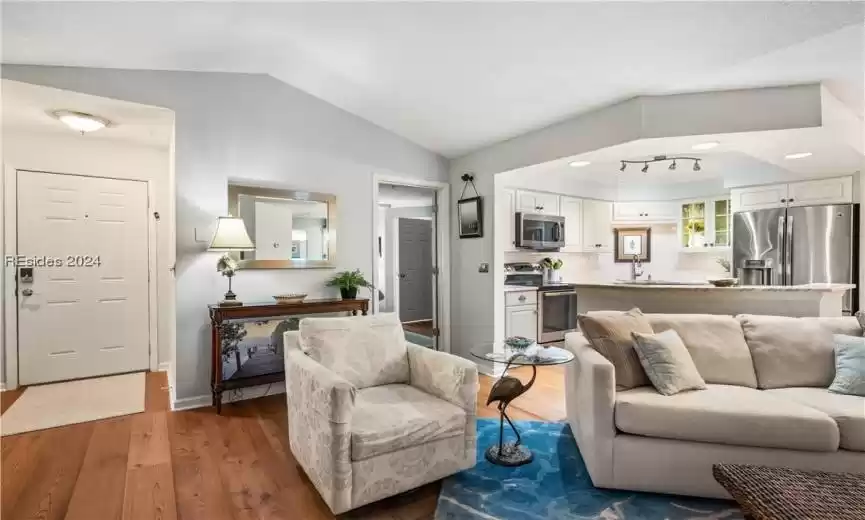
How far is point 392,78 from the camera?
10.3 ft

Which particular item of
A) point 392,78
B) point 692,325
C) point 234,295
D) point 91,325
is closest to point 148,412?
point 234,295

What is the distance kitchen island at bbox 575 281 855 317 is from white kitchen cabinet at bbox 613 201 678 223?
2710 mm

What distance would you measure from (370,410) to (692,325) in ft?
6.60

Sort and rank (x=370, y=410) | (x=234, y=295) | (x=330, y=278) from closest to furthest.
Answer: (x=370, y=410)
(x=234, y=295)
(x=330, y=278)

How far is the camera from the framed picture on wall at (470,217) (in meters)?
4.34

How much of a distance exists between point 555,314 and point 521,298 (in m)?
0.66

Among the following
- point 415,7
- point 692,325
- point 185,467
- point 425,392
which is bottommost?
point 185,467

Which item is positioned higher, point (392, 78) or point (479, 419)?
point (392, 78)

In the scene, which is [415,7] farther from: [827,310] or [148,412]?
[827,310]

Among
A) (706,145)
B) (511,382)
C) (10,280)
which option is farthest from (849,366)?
(10,280)

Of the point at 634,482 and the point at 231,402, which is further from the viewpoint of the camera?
the point at 231,402

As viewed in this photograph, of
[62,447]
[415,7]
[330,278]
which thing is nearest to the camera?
[415,7]

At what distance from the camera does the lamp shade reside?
10.1 feet

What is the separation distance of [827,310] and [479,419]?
2.68 meters
